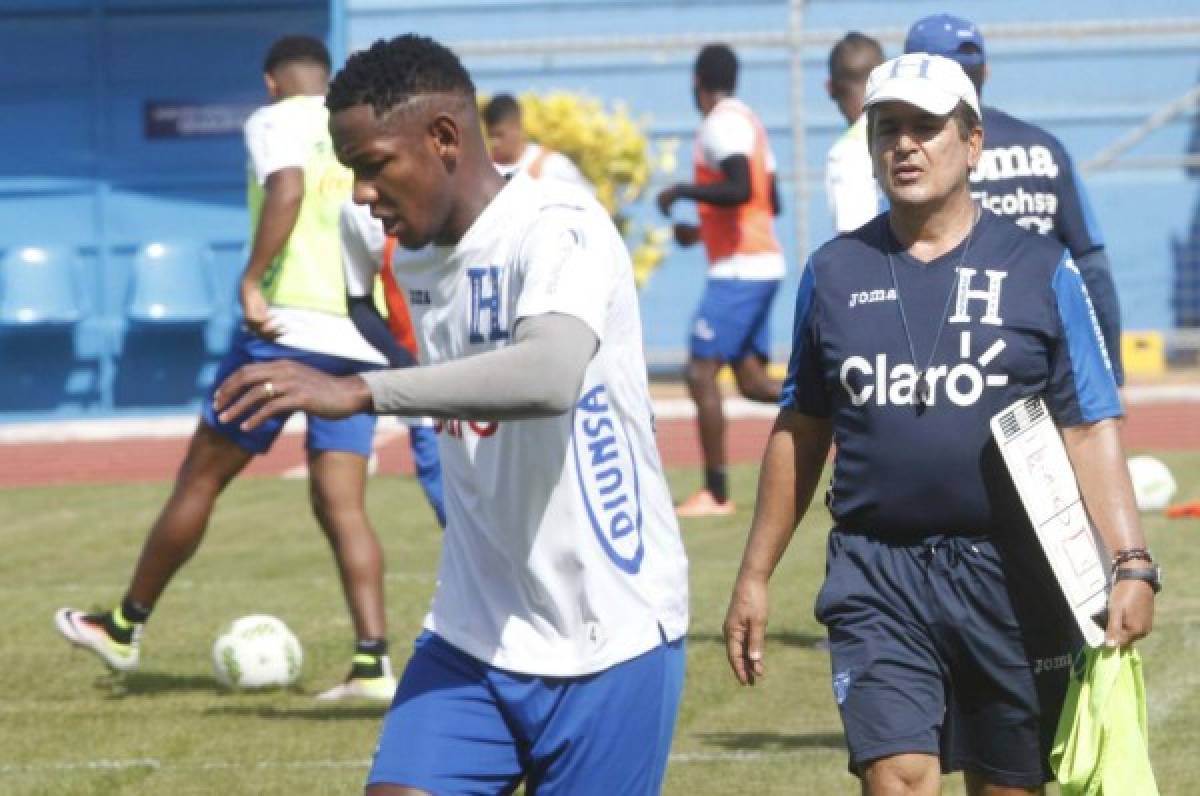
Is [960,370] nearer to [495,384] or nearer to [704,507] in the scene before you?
[495,384]

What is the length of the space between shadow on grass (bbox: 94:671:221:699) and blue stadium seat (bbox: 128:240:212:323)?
13.5 meters

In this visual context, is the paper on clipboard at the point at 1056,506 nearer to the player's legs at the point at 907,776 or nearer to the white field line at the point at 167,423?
the player's legs at the point at 907,776

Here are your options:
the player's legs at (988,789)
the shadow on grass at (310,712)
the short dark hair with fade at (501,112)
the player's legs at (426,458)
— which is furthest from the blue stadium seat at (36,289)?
the player's legs at (988,789)

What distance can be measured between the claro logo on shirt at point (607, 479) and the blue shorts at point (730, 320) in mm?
9188

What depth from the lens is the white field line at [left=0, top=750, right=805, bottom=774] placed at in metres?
7.84

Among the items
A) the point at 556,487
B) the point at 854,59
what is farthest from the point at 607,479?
the point at 854,59

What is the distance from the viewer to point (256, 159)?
30.1 ft

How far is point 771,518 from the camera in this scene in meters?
5.49

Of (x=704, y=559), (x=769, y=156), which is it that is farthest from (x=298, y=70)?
(x=769, y=156)

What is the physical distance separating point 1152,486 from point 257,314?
6.47m

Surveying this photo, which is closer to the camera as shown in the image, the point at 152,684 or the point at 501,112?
the point at 152,684

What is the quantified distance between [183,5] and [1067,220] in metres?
17.2

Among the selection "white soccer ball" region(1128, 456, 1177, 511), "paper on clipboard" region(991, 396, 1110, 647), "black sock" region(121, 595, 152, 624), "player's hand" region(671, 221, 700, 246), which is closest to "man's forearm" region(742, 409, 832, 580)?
"paper on clipboard" region(991, 396, 1110, 647)

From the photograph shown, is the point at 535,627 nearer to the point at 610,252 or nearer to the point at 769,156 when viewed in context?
the point at 610,252
